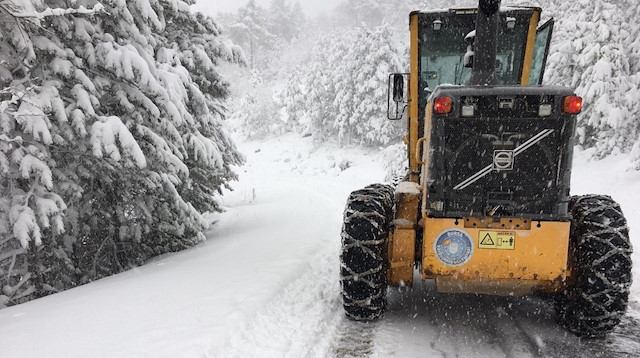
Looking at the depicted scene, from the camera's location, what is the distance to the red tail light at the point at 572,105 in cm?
379

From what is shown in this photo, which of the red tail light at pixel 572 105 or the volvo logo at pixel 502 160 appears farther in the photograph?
the volvo logo at pixel 502 160

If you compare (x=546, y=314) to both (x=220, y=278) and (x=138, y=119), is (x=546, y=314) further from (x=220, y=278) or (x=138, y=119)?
(x=138, y=119)

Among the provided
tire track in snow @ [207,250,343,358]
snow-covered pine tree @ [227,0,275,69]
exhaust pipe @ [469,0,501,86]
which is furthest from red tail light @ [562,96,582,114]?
snow-covered pine tree @ [227,0,275,69]

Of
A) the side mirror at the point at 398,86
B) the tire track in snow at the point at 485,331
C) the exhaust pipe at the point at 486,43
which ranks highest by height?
the exhaust pipe at the point at 486,43

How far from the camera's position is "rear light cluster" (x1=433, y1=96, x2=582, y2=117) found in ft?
12.5

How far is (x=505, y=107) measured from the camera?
3.88 meters

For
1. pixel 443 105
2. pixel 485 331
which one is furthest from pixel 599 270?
pixel 443 105

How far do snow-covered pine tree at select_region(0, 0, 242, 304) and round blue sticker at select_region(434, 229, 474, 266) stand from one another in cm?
380

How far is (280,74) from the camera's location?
69188 millimetres

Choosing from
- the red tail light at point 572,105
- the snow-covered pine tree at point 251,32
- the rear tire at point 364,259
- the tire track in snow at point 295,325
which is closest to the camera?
the tire track in snow at point 295,325

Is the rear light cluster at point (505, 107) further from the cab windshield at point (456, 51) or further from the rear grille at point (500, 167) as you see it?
the cab windshield at point (456, 51)

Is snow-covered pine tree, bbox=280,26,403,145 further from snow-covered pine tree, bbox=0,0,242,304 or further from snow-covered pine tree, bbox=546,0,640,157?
snow-covered pine tree, bbox=0,0,242,304

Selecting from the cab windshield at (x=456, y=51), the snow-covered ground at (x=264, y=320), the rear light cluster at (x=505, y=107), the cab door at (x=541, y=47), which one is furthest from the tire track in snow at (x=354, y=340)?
the cab door at (x=541, y=47)

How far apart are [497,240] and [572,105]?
1.31 meters
